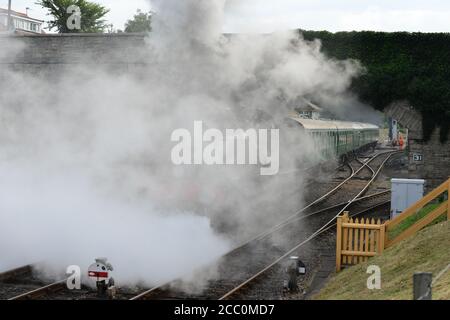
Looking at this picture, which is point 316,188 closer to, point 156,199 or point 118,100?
point 118,100

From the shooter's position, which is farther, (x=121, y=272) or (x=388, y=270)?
(x=121, y=272)

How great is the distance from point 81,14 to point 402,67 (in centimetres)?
3851

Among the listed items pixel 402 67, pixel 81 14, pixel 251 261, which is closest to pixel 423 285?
pixel 251 261

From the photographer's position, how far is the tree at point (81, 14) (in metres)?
48.2

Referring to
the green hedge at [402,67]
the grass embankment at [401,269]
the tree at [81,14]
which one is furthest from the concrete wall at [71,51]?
the tree at [81,14]

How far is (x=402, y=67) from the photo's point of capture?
59.7 feet

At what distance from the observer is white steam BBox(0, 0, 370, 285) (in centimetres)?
1147

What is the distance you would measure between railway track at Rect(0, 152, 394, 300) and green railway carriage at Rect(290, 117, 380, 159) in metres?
2.41

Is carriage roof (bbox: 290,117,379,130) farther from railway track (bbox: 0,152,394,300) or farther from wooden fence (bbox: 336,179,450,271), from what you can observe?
wooden fence (bbox: 336,179,450,271)

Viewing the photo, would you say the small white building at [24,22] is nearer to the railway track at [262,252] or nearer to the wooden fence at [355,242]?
the railway track at [262,252]
